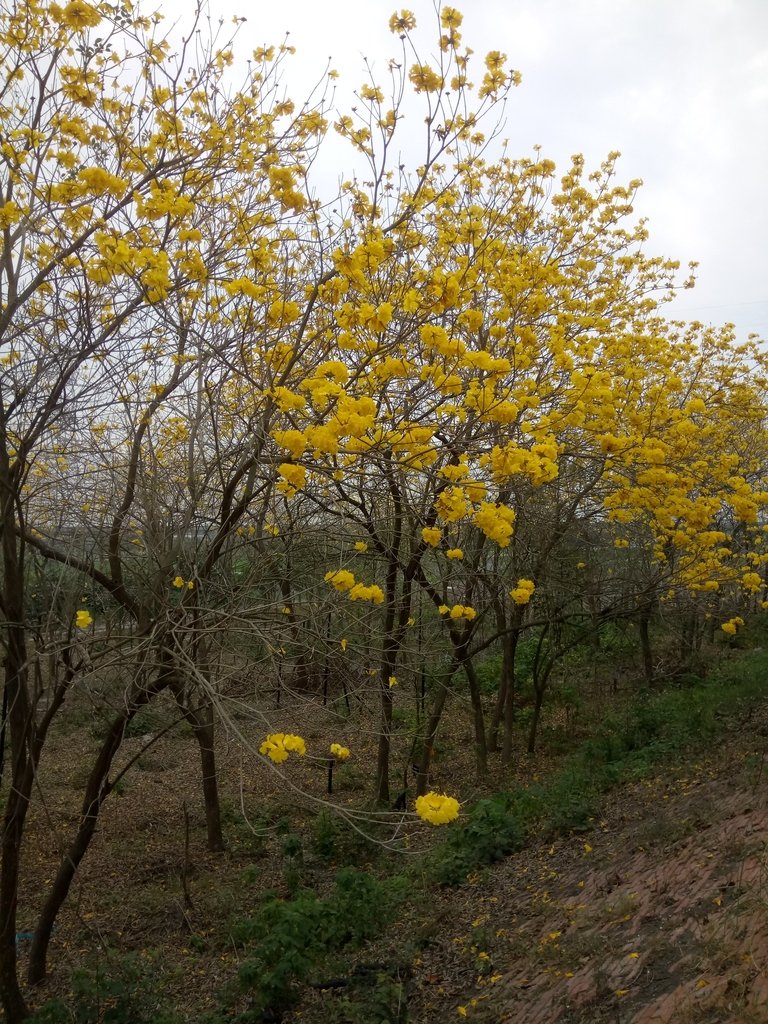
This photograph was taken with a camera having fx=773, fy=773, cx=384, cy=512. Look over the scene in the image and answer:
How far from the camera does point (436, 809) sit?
240 cm

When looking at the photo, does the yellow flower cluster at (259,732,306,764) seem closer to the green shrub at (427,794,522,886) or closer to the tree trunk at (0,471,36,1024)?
the tree trunk at (0,471,36,1024)

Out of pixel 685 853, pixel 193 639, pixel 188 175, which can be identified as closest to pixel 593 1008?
pixel 685 853

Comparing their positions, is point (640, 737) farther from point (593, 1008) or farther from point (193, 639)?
point (193, 639)

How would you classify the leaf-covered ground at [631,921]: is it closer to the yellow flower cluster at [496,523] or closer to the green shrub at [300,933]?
the green shrub at [300,933]

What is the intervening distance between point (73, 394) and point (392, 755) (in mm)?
6982

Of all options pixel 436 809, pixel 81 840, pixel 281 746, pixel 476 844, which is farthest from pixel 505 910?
pixel 436 809

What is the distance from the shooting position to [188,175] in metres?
4.62

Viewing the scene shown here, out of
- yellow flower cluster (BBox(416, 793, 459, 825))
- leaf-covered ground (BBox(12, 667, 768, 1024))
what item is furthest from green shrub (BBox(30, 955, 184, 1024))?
yellow flower cluster (BBox(416, 793, 459, 825))

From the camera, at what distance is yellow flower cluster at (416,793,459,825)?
7.64 ft

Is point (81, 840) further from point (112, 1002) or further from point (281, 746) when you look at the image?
point (281, 746)

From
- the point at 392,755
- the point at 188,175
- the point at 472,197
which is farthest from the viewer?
the point at 392,755

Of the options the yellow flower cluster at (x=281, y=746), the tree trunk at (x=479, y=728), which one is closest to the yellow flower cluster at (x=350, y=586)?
the yellow flower cluster at (x=281, y=746)

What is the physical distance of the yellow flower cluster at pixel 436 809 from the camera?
91.7 inches

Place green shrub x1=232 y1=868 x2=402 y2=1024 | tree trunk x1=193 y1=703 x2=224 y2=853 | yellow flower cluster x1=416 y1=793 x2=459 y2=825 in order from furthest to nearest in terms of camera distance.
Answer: tree trunk x1=193 y1=703 x2=224 y2=853, green shrub x1=232 y1=868 x2=402 y2=1024, yellow flower cluster x1=416 y1=793 x2=459 y2=825
